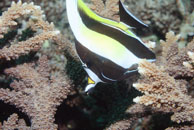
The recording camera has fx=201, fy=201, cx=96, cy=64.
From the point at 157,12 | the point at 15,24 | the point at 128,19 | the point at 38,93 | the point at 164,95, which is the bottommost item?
the point at 38,93

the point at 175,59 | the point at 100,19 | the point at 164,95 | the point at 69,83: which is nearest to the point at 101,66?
the point at 100,19

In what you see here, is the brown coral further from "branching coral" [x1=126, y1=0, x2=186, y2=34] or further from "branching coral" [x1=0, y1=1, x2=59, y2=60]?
"branching coral" [x1=126, y1=0, x2=186, y2=34]

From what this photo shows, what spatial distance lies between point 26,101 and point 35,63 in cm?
58

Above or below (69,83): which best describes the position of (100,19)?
above

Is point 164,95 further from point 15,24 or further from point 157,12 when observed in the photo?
point 157,12

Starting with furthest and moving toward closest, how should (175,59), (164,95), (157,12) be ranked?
(157,12) < (175,59) < (164,95)

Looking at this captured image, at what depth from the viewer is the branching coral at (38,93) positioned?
1.99 m

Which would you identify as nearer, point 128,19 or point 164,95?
point 128,19

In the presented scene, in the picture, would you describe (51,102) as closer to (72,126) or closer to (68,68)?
(68,68)

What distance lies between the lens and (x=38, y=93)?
2135 millimetres

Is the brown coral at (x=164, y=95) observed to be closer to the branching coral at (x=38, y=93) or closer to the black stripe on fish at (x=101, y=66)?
the black stripe on fish at (x=101, y=66)

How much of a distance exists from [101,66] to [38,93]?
98 centimetres

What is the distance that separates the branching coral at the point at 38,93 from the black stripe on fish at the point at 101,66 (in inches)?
27.9

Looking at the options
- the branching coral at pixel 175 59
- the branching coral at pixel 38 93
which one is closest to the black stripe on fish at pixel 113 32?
the branching coral at pixel 175 59
